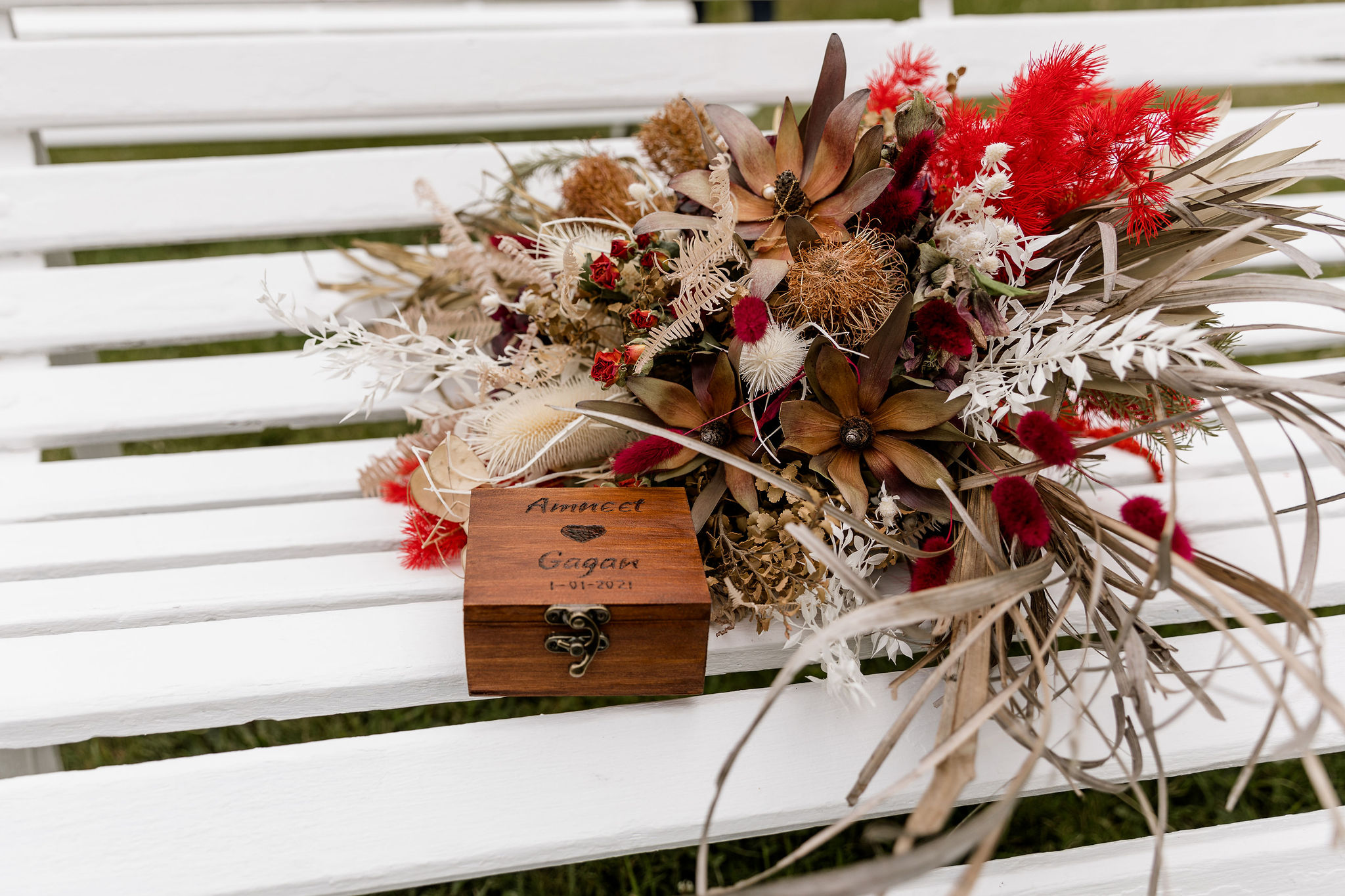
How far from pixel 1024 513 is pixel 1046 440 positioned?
6cm

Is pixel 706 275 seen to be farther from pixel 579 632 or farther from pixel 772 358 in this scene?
pixel 579 632

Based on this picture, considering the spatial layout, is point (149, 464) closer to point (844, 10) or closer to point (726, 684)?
point (726, 684)

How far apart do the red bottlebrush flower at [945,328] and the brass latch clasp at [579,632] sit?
382 mm

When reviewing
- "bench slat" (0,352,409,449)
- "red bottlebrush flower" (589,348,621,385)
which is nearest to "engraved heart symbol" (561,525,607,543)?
"red bottlebrush flower" (589,348,621,385)

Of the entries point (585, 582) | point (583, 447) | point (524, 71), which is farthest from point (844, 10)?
point (585, 582)

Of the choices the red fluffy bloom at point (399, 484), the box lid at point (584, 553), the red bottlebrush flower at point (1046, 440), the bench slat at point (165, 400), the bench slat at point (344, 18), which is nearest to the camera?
the red bottlebrush flower at point (1046, 440)

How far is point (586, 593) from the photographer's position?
0.75 meters

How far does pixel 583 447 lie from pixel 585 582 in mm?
215

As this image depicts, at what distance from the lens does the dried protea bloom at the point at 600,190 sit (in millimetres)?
1081

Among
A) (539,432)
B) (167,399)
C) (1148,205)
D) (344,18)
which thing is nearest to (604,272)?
(539,432)

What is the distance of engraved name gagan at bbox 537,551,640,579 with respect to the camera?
0.78 m

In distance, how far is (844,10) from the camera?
3148 millimetres

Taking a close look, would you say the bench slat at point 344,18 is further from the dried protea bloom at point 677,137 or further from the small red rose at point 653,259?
the small red rose at point 653,259

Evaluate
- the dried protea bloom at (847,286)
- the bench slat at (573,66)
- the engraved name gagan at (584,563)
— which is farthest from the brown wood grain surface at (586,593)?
the bench slat at (573,66)
